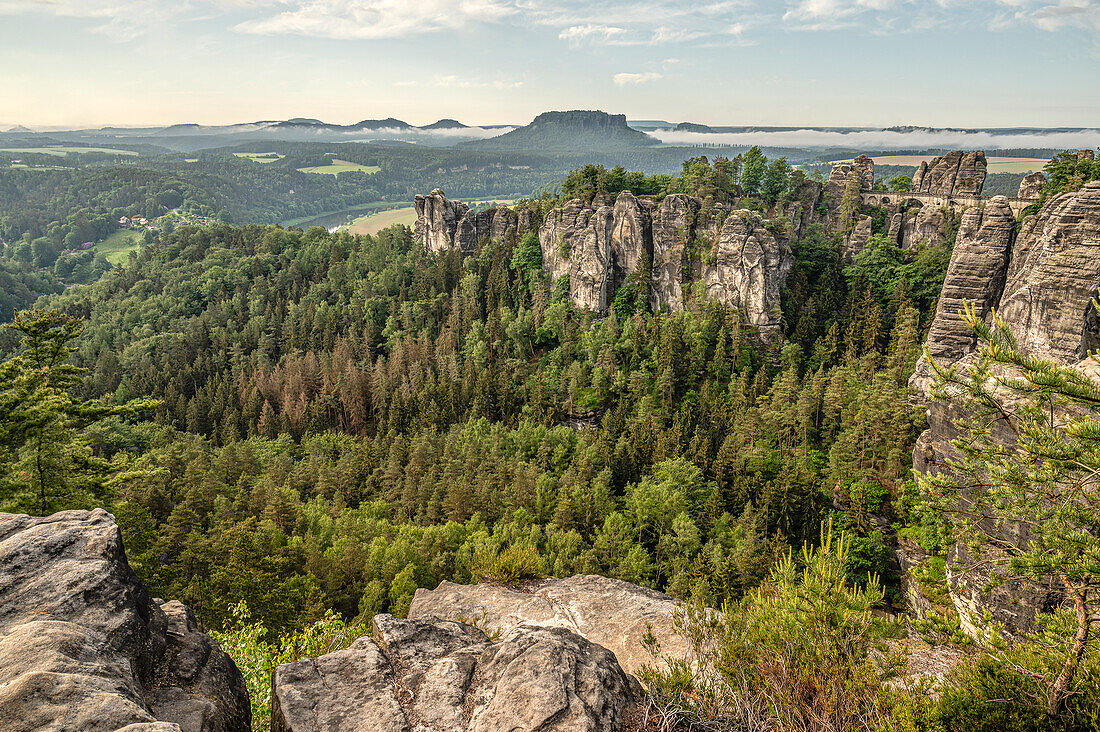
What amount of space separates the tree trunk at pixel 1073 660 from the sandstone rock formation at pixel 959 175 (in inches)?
3135

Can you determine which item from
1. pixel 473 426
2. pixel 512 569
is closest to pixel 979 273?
pixel 512 569

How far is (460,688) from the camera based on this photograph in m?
10.9

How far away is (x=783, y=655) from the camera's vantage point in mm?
10930

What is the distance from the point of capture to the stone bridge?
64562 mm

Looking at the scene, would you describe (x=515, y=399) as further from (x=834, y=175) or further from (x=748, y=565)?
(x=834, y=175)

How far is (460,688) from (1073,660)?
10042mm

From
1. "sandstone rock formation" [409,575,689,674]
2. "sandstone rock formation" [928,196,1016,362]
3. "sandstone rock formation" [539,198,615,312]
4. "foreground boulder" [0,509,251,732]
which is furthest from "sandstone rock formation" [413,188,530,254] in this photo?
"foreground boulder" [0,509,251,732]

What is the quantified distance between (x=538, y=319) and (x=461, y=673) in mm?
73489

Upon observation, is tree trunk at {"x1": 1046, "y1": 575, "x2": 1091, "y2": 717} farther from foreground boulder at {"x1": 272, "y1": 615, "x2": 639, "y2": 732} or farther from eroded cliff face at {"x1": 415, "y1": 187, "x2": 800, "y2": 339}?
eroded cliff face at {"x1": 415, "y1": 187, "x2": 800, "y2": 339}

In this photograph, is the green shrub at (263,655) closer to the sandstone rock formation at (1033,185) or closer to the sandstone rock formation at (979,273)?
the sandstone rock formation at (979,273)

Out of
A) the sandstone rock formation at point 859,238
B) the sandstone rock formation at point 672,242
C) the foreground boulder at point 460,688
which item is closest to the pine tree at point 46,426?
the foreground boulder at point 460,688

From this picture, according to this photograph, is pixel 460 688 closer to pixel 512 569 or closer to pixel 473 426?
pixel 512 569

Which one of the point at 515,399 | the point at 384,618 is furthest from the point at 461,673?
the point at 515,399

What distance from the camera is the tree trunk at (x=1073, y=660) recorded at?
9.01 metres
